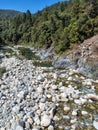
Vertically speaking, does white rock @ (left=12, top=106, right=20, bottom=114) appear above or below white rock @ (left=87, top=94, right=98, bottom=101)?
below

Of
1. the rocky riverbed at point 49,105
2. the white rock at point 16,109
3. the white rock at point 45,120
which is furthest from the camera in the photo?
the white rock at point 16,109

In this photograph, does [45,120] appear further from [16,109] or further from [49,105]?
[16,109]

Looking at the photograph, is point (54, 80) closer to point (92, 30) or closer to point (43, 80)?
point (43, 80)

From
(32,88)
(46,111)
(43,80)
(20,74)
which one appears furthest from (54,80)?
(46,111)

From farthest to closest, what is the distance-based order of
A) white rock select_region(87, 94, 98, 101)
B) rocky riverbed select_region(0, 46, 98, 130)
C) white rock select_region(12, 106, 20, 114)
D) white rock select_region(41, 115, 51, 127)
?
white rock select_region(87, 94, 98, 101)
white rock select_region(12, 106, 20, 114)
rocky riverbed select_region(0, 46, 98, 130)
white rock select_region(41, 115, 51, 127)

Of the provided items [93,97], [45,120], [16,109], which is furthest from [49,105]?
[93,97]

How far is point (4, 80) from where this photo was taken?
55.5ft

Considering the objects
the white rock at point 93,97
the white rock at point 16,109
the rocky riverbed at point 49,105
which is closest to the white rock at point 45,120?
the rocky riverbed at point 49,105

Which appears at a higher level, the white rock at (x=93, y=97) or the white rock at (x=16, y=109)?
the white rock at (x=93, y=97)

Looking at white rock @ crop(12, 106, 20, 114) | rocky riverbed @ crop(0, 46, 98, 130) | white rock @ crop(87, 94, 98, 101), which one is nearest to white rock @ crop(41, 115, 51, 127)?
rocky riverbed @ crop(0, 46, 98, 130)

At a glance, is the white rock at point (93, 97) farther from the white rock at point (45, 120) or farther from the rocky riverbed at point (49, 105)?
the white rock at point (45, 120)

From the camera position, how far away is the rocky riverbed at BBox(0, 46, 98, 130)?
9734mm

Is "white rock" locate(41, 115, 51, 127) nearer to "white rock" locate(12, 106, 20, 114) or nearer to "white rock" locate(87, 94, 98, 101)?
"white rock" locate(12, 106, 20, 114)

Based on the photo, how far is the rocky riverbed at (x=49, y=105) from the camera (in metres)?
9.73
